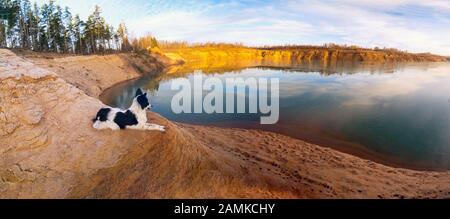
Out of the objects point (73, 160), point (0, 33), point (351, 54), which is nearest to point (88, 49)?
point (0, 33)

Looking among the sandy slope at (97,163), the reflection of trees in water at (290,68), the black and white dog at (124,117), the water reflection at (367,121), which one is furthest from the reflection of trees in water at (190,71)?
the black and white dog at (124,117)

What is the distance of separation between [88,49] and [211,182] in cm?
8508

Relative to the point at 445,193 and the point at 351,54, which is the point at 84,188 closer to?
the point at 445,193

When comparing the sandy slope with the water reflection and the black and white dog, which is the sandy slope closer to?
the black and white dog

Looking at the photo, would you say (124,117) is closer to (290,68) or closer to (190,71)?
(190,71)

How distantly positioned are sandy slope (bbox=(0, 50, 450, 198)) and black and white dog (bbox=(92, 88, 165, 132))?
0.70 ft

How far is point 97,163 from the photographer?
7316mm

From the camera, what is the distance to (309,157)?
1333 centimetres

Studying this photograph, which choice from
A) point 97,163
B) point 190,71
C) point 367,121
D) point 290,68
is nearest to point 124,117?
point 97,163

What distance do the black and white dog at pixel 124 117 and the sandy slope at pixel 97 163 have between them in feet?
0.70

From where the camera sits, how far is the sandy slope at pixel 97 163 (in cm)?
678

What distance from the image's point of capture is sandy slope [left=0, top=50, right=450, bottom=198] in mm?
6781

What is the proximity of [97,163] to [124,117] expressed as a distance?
59.9 inches

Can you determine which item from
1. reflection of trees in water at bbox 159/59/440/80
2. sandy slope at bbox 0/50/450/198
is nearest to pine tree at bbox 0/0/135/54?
reflection of trees in water at bbox 159/59/440/80
